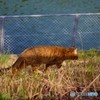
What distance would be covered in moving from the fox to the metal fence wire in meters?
1.93

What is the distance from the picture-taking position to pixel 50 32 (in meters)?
12.0

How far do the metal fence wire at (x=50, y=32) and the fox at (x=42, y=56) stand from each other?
193 cm

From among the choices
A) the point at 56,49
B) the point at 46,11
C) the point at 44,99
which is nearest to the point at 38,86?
the point at 44,99

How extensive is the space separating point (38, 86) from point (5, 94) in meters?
0.39

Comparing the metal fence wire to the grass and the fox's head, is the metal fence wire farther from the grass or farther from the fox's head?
the grass

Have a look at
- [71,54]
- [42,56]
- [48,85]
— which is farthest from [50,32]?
[48,85]

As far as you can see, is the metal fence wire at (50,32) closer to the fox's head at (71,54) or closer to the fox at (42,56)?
the fox's head at (71,54)

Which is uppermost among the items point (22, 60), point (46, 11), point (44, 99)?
point (46, 11)

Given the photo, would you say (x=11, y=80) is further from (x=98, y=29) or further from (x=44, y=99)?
(x=98, y=29)

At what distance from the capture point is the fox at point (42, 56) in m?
6.34

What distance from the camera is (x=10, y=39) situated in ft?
33.1

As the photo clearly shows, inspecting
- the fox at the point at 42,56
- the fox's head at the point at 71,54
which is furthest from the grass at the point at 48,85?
the fox's head at the point at 71,54

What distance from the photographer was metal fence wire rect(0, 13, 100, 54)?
9.15 meters

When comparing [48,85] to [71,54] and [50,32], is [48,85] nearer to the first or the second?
[71,54]
